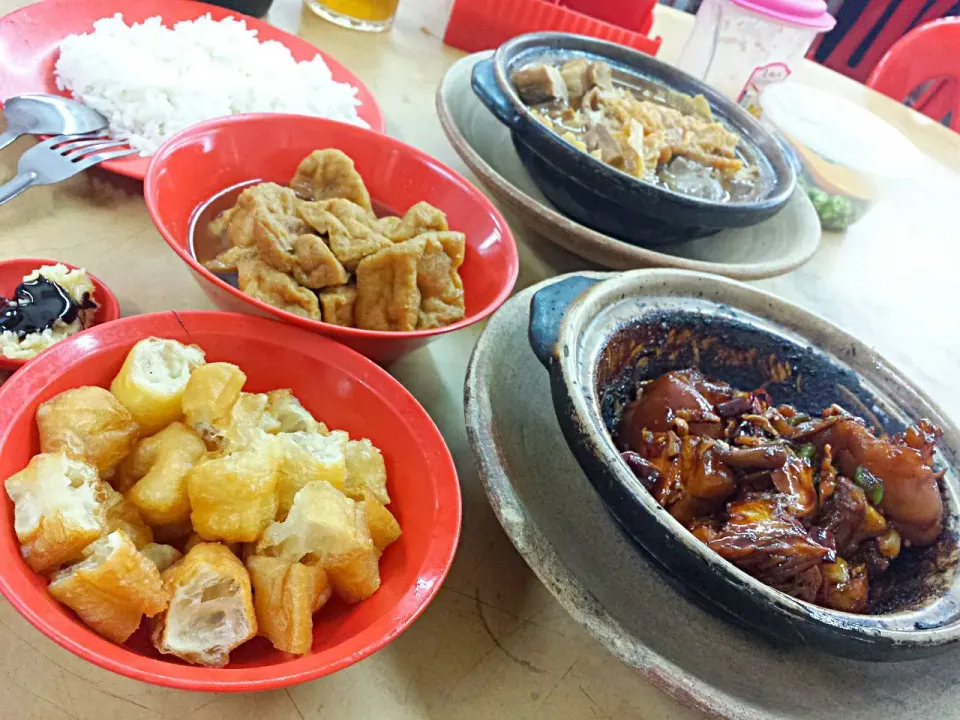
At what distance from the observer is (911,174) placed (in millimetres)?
1993

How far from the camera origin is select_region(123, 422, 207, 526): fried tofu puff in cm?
69

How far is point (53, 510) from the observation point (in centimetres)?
60

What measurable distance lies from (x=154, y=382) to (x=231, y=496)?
19 cm

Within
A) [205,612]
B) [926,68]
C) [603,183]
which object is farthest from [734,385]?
[926,68]

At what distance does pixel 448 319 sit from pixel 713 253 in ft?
2.72

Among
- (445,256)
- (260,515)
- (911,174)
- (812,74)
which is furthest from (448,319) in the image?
(812,74)

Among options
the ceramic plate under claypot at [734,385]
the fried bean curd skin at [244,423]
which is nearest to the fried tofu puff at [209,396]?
the fried bean curd skin at [244,423]

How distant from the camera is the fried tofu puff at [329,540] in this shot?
680 mm

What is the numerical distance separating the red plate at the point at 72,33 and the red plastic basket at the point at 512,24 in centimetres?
63

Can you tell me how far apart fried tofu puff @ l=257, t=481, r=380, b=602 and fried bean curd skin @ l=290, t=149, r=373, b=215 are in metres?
0.61

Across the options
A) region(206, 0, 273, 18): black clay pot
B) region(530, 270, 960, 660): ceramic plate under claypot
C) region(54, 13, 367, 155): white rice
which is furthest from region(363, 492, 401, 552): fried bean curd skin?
region(206, 0, 273, 18): black clay pot

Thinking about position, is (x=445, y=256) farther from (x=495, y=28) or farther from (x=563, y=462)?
(x=495, y=28)

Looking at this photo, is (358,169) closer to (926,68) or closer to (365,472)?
(365,472)

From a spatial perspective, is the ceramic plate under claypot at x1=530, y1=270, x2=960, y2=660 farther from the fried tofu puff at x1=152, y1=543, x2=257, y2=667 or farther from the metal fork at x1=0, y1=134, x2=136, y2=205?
the metal fork at x1=0, y1=134, x2=136, y2=205
